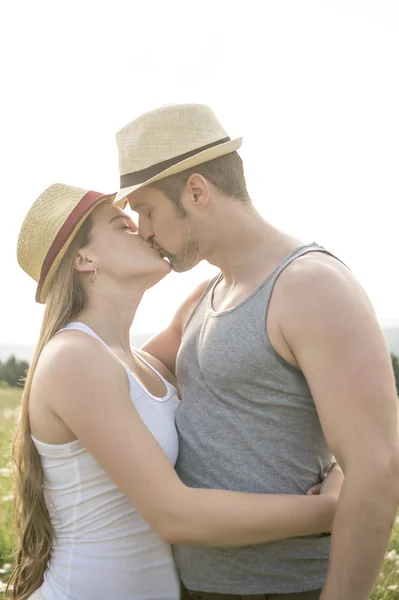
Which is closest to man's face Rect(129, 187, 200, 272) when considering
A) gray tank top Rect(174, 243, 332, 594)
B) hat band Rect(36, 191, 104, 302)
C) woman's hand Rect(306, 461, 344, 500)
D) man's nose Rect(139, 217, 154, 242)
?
man's nose Rect(139, 217, 154, 242)

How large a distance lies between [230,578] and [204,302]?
122 cm

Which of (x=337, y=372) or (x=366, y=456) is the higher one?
(x=337, y=372)

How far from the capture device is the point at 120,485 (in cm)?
309

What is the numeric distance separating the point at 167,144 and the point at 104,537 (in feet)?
5.62

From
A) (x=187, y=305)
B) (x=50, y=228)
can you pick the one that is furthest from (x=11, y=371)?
(x=50, y=228)

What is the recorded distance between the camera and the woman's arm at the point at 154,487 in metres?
3.00

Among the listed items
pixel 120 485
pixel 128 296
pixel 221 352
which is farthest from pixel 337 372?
pixel 128 296

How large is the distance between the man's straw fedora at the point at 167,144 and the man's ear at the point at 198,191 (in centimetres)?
7

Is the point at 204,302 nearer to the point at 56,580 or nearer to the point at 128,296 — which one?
the point at 128,296

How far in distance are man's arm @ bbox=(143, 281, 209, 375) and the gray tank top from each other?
750mm

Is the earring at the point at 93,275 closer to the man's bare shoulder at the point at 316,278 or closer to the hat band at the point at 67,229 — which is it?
the hat band at the point at 67,229

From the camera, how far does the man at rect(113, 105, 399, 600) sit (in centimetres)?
282

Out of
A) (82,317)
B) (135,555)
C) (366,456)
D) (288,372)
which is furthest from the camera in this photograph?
(82,317)

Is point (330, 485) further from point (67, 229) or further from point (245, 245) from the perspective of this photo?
point (67, 229)
